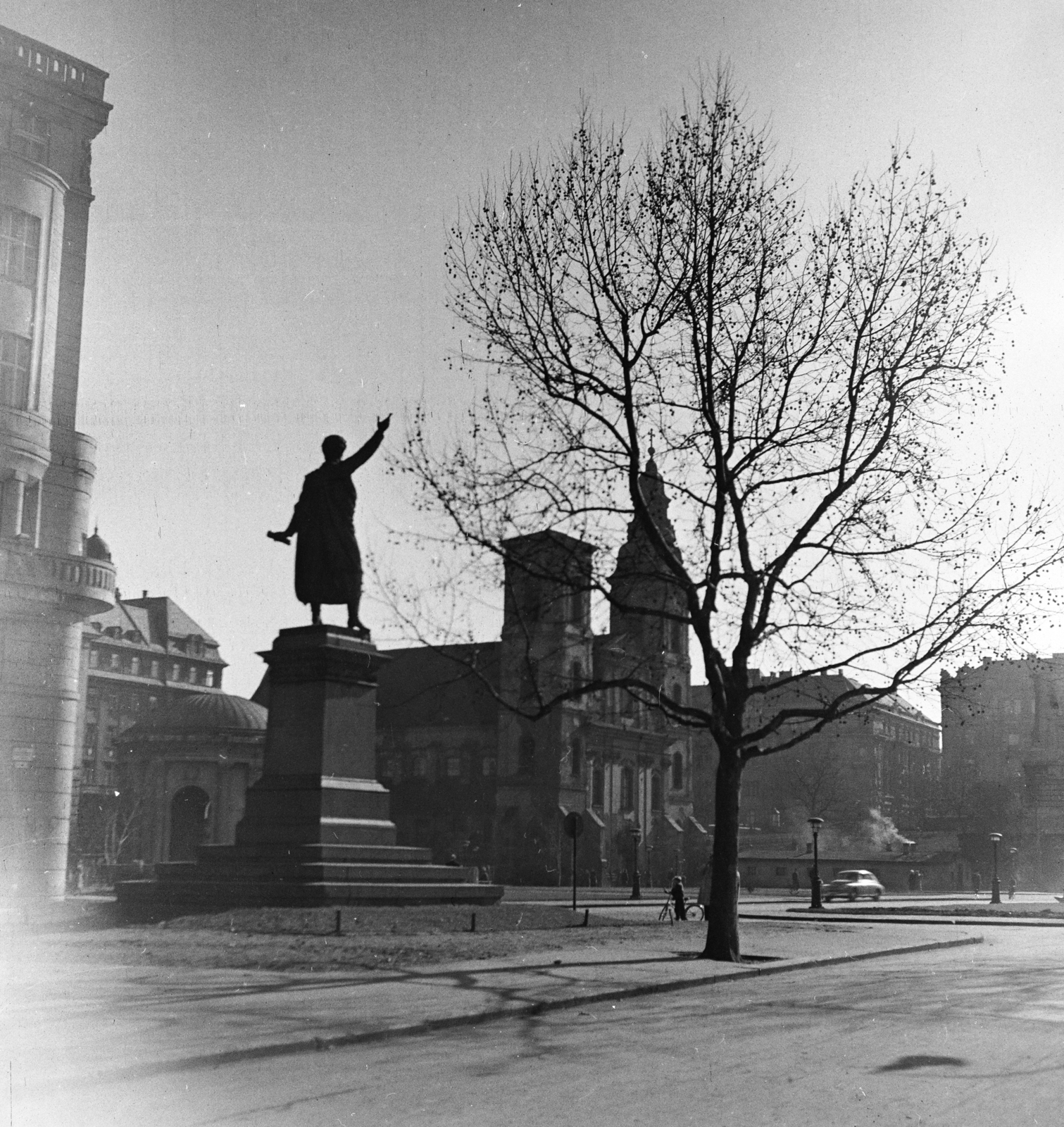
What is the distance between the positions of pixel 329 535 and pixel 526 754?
5861cm

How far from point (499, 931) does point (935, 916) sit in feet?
79.2

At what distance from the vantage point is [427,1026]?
10594 millimetres

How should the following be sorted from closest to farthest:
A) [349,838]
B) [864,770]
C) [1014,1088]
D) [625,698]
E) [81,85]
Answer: [1014,1088] < [349,838] < [81,85] < [625,698] < [864,770]

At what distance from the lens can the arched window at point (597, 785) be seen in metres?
82.6

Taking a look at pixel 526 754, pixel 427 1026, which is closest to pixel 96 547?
pixel 526 754

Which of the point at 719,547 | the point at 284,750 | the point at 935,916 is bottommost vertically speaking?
the point at 935,916

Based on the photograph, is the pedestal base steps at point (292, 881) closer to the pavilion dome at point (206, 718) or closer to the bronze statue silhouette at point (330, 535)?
the bronze statue silhouette at point (330, 535)

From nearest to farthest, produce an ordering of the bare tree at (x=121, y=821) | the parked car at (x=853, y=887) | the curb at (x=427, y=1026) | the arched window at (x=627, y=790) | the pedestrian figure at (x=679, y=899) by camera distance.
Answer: the curb at (x=427, y=1026) → the pedestrian figure at (x=679, y=899) → the parked car at (x=853, y=887) → the bare tree at (x=121, y=821) → the arched window at (x=627, y=790)

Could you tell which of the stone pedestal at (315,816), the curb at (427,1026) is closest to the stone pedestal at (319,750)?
the stone pedestal at (315,816)

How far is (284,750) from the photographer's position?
72.3ft

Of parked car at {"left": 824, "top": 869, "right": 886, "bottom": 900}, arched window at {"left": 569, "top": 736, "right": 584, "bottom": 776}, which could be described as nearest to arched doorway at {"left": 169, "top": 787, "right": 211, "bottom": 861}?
arched window at {"left": 569, "top": 736, "right": 584, "bottom": 776}

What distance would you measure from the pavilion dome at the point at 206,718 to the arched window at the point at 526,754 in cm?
1543

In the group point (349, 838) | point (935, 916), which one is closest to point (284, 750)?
point (349, 838)

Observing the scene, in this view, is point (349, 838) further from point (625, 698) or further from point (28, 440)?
point (625, 698)
